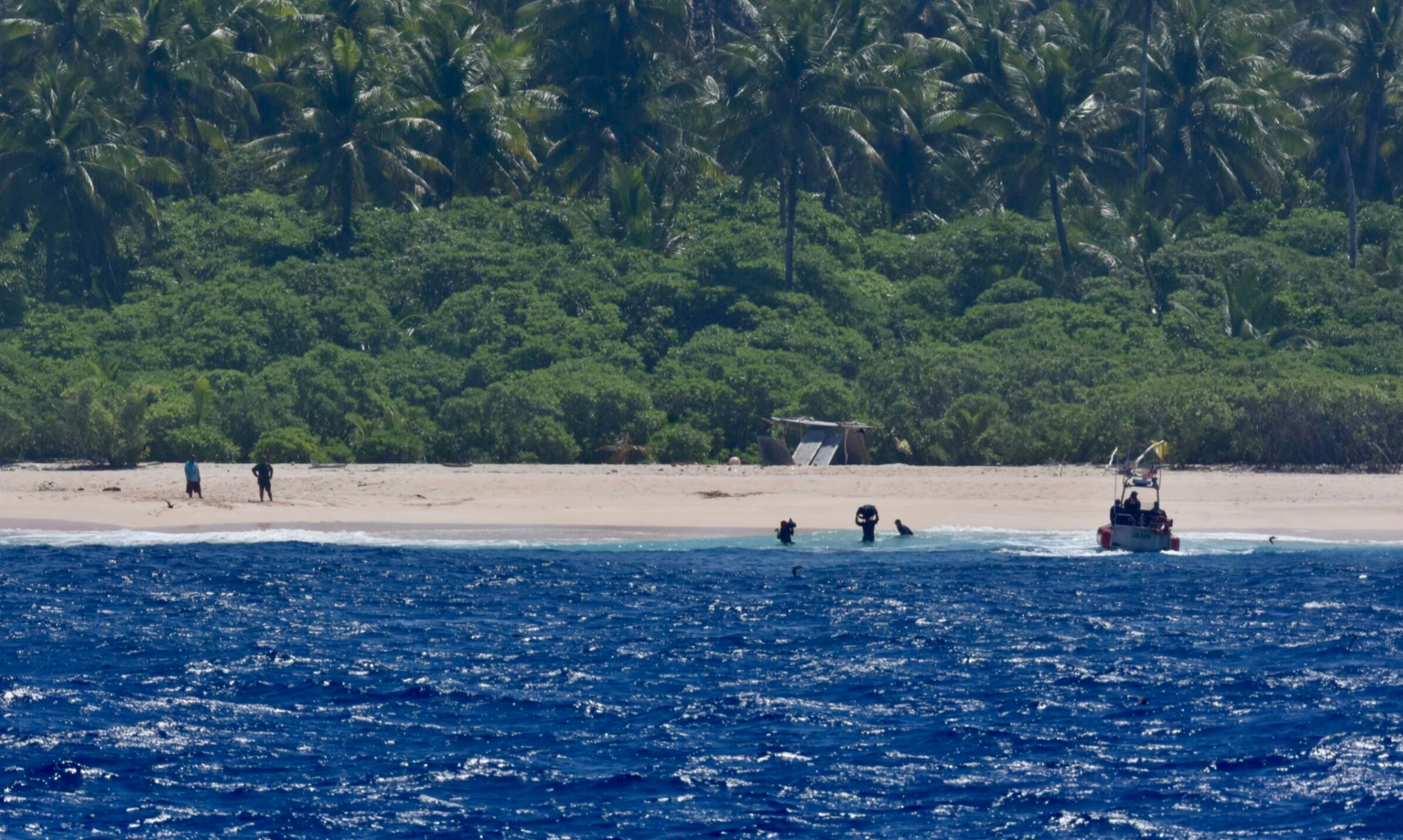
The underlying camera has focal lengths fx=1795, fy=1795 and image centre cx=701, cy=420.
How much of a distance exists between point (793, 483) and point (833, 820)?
1987 cm

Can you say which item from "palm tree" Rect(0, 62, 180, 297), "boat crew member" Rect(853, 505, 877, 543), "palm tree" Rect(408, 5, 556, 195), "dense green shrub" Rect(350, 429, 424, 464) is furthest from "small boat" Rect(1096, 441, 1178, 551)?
"palm tree" Rect(0, 62, 180, 297)

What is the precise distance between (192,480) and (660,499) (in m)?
8.51

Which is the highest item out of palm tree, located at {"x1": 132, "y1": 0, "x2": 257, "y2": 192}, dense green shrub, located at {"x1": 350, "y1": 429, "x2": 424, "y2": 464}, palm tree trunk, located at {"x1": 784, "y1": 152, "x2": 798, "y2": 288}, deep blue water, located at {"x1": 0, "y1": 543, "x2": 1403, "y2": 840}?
palm tree, located at {"x1": 132, "y1": 0, "x2": 257, "y2": 192}

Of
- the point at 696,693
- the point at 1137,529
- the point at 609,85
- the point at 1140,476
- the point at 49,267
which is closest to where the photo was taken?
the point at 696,693

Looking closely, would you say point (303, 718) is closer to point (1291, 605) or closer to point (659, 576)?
point (659, 576)

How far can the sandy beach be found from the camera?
3095cm

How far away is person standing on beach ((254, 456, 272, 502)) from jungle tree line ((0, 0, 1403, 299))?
1725 centimetres

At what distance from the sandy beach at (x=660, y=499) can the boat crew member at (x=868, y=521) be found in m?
1.33

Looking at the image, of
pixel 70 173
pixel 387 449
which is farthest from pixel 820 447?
pixel 70 173

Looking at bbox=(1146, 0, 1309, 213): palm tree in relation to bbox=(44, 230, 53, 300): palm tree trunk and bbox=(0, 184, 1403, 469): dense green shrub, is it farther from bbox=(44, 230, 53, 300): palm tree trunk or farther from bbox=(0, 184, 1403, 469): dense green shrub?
bbox=(44, 230, 53, 300): palm tree trunk

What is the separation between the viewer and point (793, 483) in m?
34.8

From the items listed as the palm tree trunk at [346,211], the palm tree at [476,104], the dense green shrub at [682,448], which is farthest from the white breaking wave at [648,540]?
the palm tree at [476,104]

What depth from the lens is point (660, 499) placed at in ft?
110

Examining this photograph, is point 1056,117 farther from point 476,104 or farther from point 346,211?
point 346,211
